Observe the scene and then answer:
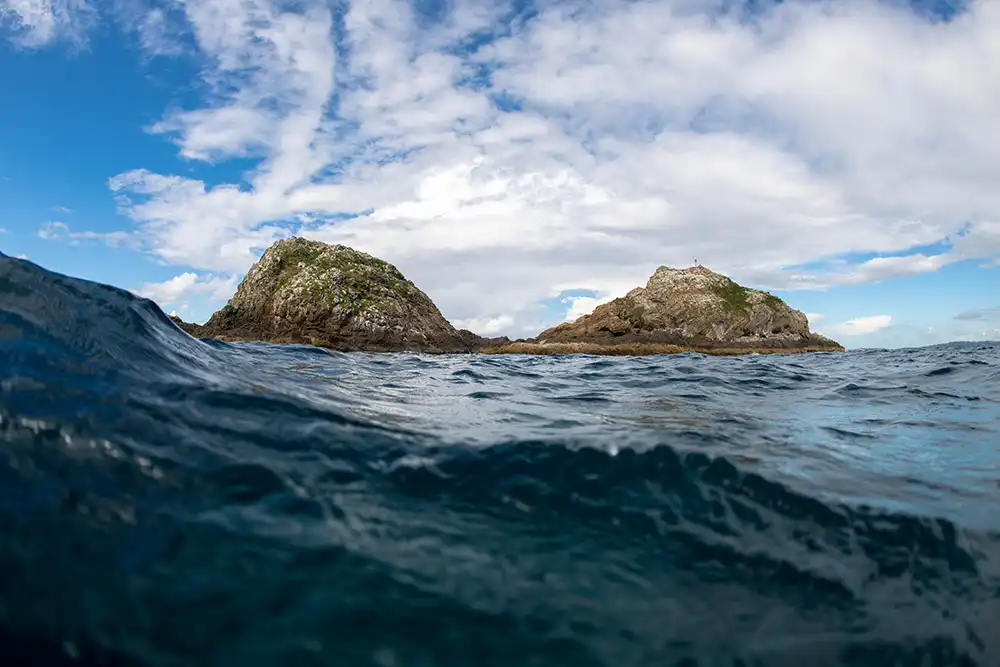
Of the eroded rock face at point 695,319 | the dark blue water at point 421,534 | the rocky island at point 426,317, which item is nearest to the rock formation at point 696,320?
the eroded rock face at point 695,319

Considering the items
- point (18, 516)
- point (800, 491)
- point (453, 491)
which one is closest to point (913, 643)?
point (800, 491)

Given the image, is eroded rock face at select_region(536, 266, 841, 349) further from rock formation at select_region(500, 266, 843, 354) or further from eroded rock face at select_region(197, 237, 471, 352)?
eroded rock face at select_region(197, 237, 471, 352)

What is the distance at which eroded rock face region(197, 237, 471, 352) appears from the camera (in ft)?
159

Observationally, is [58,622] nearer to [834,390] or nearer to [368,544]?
[368,544]

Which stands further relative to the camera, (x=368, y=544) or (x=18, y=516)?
(x=368, y=544)

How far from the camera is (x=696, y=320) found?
6112 centimetres

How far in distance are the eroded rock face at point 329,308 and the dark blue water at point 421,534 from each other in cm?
4257

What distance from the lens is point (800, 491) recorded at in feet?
12.7

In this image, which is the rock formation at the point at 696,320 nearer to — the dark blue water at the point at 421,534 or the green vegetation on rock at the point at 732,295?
the green vegetation on rock at the point at 732,295

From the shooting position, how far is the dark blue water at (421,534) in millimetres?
2299

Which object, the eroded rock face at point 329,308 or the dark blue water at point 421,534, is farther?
the eroded rock face at point 329,308

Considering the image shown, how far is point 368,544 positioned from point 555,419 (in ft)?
11.1

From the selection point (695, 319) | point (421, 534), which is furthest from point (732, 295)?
point (421, 534)

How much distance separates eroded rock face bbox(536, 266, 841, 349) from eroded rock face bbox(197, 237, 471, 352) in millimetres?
12498
